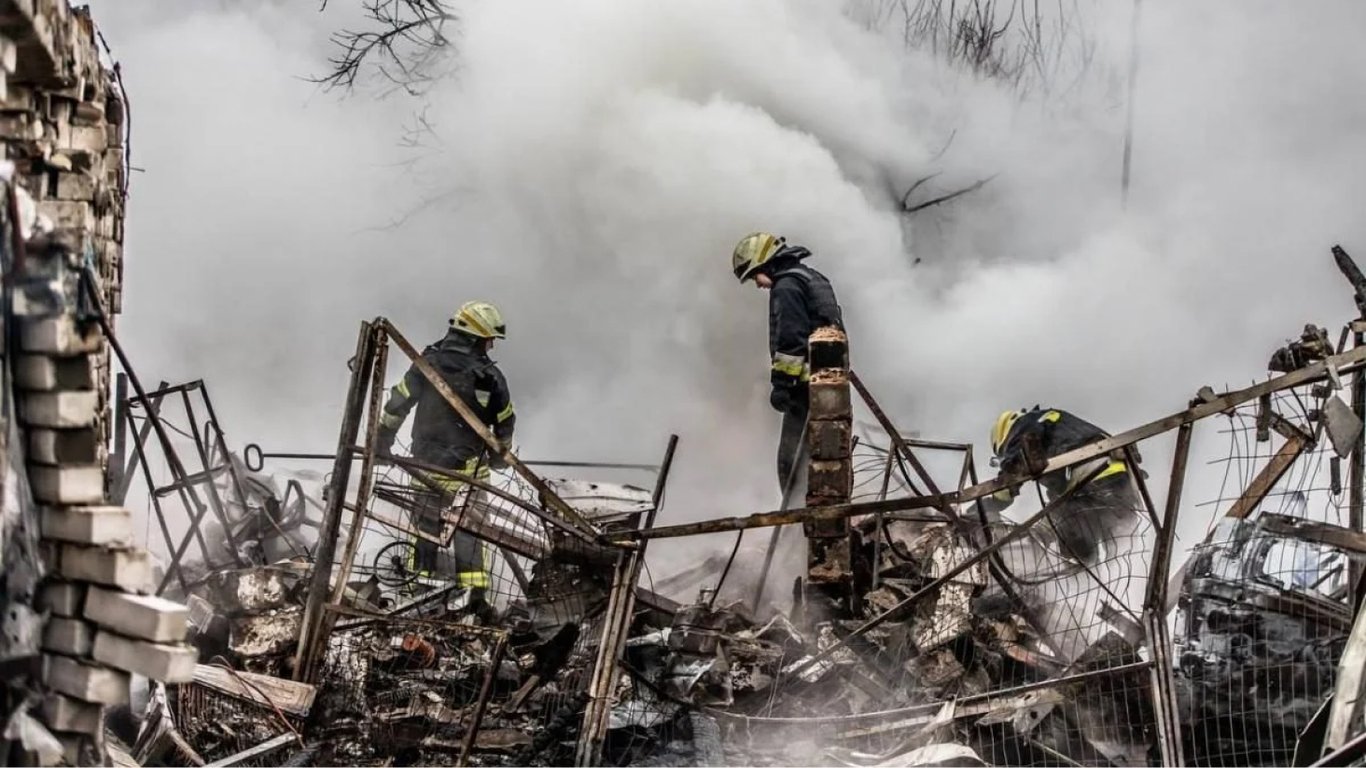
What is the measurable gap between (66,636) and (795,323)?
601cm

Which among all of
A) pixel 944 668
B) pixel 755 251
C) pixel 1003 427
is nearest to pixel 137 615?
pixel 944 668

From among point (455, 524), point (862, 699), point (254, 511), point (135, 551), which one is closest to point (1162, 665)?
point (862, 699)

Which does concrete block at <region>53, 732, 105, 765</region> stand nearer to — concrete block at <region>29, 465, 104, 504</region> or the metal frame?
concrete block at <region>29, 465, 104, 504</region>

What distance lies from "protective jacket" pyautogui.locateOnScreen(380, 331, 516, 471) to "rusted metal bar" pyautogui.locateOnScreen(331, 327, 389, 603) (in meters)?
2.05

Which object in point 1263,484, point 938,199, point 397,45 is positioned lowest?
point 1263,484

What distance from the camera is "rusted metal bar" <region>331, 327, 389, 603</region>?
6.01m

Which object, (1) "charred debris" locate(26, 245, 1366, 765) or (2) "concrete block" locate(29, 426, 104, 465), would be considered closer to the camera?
(2) "concrete block" locate(29, 426, 104, 465)

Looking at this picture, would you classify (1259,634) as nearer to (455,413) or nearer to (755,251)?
(755,251)

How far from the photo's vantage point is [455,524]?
602cm

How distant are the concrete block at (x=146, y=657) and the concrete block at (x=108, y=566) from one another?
10cm

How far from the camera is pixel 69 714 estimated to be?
9.26 ft

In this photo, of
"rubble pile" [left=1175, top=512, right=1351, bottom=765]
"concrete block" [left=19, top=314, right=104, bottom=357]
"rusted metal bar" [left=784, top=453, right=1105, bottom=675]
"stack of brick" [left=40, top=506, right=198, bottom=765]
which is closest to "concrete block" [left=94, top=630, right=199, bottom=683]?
"stack of brick" [left=40, top=506, right=198, bottom=765]

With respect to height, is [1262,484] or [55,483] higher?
[1262,484]

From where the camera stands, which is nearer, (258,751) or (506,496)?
(258,751)
